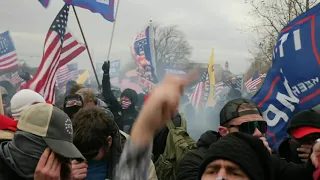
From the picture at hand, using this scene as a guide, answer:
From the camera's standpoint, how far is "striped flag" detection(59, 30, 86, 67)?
716 centimetres

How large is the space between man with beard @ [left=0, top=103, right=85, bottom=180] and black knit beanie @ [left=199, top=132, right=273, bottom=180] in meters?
0.59

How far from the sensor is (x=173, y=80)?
148 centimetres

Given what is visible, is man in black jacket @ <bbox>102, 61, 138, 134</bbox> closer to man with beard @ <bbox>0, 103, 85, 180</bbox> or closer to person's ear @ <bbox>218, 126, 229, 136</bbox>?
person's ear @ <bbox>218, 126, 229, 136</bbox>

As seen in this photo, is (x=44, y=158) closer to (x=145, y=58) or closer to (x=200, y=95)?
(x=145, y=58)

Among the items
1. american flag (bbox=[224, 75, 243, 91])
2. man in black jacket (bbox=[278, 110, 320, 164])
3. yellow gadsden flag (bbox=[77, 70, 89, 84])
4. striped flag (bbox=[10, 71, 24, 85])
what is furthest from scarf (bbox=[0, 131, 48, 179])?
yellow gadsden flag (bbox=[77, 70, 89, 84])

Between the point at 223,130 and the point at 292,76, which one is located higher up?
the point at 292,76

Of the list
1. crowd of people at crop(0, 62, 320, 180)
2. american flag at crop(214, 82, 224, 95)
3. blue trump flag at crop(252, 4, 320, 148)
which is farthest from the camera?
american flag at crop(214, 82, 224, 95)

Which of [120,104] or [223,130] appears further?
[120,104]

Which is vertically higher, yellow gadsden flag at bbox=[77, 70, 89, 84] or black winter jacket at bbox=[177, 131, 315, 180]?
yellow gadsden flag at bbox=[77, 70, 89, 84]

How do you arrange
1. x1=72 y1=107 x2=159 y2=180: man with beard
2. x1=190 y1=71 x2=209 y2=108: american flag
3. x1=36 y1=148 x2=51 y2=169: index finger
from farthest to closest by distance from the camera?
1. x1=190 y1=71 x2=209 y2=108: american flag
2. x1=72 y1=107 x2=159 y2=180: man with beard
3. x1=36 y1=148 x2=51 y2=169: index finger

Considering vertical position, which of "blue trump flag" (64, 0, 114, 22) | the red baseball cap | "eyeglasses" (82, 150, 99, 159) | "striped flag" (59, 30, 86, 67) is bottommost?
the red baseball cap

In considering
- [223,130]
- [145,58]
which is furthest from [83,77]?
[223,130]

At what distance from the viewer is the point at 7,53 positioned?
41.8 ft

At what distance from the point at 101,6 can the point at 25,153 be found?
4.80 m
